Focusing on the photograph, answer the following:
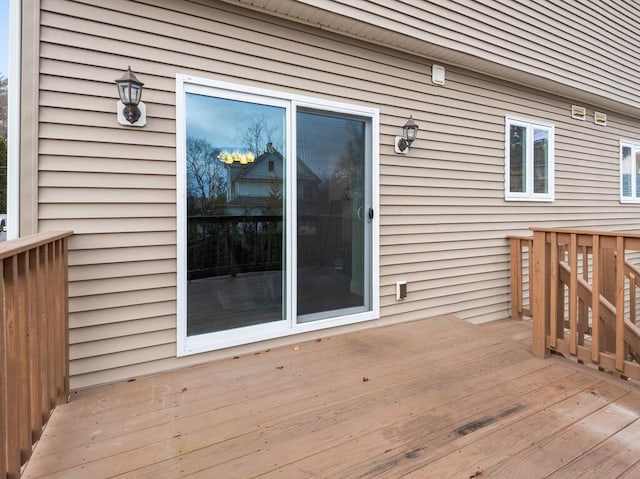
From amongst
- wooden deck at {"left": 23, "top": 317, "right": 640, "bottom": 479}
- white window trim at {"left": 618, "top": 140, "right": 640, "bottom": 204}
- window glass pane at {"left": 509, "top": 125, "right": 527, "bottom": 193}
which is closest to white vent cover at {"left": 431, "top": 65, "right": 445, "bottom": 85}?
window glass pane at {"left": 509, "top": 125, "right": 527, "bottom": 193}

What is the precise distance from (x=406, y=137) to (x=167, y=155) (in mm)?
2128

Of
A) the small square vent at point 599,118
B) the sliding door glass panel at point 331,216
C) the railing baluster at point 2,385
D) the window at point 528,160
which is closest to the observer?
the railing baluster at point 2,385

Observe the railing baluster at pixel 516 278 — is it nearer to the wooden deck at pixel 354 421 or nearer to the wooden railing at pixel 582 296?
the wooden railing at pixel 582 296

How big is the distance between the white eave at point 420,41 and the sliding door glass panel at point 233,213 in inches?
29.9

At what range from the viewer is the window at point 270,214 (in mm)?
2662

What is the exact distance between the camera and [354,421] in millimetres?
1934

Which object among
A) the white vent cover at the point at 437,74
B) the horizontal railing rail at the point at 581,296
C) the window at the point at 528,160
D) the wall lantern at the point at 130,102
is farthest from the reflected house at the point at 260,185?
the window at the point at 528,160

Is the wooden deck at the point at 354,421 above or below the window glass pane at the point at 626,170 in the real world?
below

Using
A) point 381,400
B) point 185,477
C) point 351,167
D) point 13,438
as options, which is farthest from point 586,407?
point 13,438

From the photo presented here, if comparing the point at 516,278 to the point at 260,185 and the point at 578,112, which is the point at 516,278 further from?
the point at 260,185

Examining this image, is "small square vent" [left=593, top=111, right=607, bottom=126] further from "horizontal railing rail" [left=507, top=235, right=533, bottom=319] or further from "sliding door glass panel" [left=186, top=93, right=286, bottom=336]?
"sliding door glass panel" [left=186, top=93, right=286, bottom=336]

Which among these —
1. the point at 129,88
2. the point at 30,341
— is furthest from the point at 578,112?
the point at 30,341

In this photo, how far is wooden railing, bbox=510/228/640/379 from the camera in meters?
2.38

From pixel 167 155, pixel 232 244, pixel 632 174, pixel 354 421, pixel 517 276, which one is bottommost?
pixel 354 421
